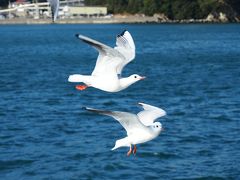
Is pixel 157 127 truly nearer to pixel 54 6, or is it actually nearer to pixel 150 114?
pixel 150 114

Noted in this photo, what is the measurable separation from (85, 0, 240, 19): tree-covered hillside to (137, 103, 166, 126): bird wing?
152m

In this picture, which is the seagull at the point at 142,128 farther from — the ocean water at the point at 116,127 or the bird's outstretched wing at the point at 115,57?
the ocean water at the point at 116,127

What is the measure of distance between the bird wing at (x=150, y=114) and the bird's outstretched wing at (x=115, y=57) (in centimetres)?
98

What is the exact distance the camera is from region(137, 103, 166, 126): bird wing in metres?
17.7

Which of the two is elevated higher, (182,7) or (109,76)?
(109,76)

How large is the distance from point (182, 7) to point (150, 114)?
529ft

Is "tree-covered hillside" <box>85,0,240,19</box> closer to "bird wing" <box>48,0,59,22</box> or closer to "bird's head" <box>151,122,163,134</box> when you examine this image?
"bird wing" <box>48,0,59,22</box>

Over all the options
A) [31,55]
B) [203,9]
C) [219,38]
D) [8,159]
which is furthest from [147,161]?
[203,9]

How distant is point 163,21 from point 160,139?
525ft

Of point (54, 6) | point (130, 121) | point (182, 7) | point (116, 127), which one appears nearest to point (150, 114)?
point (130, 121)

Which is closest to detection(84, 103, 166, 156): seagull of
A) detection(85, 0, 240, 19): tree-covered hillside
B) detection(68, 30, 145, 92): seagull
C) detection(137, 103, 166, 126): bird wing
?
detection(137, 103, 166, 126): bird wing

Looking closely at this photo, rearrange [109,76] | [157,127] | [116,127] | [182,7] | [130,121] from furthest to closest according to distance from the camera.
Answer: [182,7] → [116,127] → [157,127] → [109,76] → [130,121]

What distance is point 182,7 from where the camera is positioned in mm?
177625

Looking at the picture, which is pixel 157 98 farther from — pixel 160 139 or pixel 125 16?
pixel 125 16
